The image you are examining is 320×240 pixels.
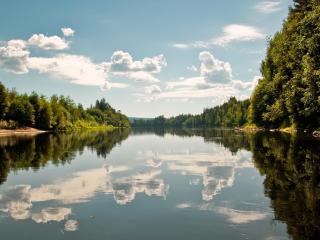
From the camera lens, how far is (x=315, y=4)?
220 ft

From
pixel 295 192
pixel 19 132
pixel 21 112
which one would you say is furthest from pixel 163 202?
pixel 21 112

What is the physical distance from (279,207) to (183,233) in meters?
4.93

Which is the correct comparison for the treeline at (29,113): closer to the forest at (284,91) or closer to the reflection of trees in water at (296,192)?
the forest at (284,91)

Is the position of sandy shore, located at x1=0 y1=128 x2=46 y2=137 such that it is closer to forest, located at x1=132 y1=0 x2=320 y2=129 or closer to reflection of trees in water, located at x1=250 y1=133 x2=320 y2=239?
forest, located at x1=132 y1=0 x2=320 y2=129

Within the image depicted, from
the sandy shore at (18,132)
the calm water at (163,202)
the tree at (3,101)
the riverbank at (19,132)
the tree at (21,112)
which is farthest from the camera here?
the tree at (21,112)

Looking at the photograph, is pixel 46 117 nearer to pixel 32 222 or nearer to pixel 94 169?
pixel 94 169

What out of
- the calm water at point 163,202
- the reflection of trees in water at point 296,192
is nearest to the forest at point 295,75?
the reflection of trees in water at point 296,192

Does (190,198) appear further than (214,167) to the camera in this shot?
No

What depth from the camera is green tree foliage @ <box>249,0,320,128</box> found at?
194 ft

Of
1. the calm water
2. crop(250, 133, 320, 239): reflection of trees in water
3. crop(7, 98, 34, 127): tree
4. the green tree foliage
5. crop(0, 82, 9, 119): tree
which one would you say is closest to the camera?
the calm water

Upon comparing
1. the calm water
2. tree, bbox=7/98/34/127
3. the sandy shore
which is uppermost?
tree, bbox=7/98/34/127

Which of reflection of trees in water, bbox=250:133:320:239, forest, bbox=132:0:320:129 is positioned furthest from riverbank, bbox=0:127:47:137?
reflection of trees in water, bbox=250:133:320:239

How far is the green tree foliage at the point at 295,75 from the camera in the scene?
59.0m

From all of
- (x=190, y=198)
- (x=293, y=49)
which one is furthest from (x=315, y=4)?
(x=190, y=198)
